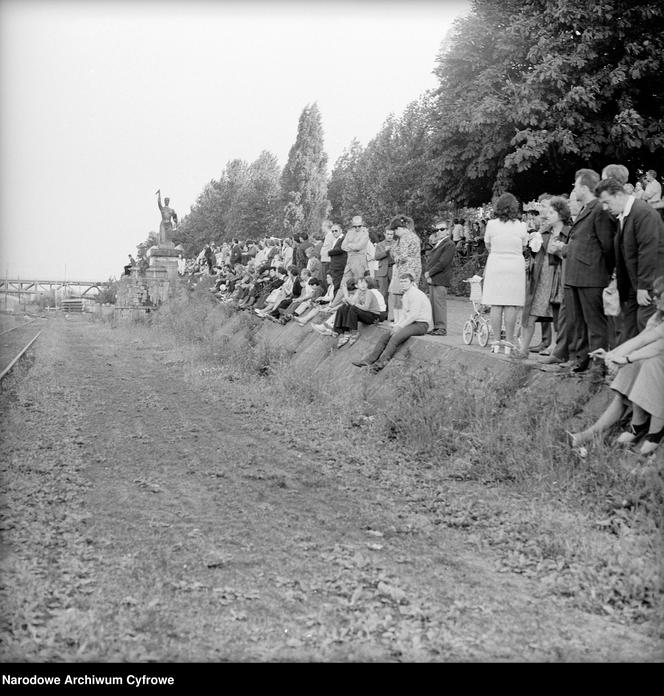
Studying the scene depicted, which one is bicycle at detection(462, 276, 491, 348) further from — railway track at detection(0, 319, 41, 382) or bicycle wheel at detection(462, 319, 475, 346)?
railway track at detection(0, 319, 41, 382)

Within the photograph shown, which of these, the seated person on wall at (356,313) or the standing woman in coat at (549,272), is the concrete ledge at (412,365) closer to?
the seated person on wall at (356,313)

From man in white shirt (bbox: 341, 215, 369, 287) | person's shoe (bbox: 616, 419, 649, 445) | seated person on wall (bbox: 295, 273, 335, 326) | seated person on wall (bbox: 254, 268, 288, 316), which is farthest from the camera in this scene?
seated person on wall (bbox: 254, 268, 288, 316)

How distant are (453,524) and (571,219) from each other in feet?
14.6

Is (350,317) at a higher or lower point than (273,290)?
lower

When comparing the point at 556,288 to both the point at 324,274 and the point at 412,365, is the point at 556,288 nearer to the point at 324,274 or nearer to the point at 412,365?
the point at 412,365

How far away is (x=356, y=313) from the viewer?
14.2m

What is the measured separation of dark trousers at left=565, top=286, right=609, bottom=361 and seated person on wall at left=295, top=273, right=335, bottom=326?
756 cm

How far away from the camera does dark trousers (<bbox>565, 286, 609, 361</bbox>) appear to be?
842 cm

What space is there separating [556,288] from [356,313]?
4654 millimetres

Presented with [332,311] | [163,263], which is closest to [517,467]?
[332,311]

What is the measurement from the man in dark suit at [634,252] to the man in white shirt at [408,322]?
14.4 feet

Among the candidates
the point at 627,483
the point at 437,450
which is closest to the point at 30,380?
the point at 437,450

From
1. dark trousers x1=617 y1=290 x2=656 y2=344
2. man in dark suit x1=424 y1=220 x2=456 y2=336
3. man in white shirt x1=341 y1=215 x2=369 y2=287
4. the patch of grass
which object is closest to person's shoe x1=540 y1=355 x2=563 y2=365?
the patch of grass

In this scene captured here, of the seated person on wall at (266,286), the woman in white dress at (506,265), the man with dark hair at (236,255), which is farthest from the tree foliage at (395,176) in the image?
the woman in white dress at (506,265)
